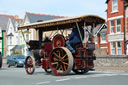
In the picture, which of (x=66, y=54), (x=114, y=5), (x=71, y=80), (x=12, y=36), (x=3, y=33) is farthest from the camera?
(x=3, y=33)

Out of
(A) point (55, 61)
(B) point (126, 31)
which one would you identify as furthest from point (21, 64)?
(A) point (55, 61)

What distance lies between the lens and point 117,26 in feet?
118

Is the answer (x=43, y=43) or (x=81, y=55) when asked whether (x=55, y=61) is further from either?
(x=43, y=43)

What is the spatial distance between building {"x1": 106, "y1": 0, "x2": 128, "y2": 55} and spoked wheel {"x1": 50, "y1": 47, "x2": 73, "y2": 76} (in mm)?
21805

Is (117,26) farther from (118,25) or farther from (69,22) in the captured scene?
(69,22)

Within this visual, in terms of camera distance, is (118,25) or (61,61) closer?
(61,61)

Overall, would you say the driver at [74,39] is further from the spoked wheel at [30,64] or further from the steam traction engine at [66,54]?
the spoked wheel at [30,64]

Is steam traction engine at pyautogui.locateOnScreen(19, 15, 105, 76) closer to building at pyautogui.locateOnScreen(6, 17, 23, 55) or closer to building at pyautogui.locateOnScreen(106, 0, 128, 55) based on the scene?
building at pyautogui.locateOnScreen(106, 0, 128, 55)

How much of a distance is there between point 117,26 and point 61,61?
959 inches

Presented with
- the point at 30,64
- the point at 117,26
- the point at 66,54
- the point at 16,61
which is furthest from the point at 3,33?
the point at 66,54

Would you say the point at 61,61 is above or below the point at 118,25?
below

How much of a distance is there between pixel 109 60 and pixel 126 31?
8473mm

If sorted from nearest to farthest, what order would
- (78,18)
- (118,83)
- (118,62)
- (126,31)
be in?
(118,83) < (78,18) < (118,62) < (126,31)

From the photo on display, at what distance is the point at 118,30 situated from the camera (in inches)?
1417
